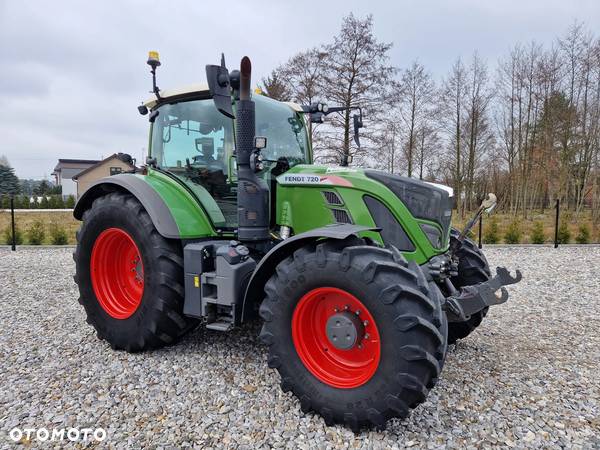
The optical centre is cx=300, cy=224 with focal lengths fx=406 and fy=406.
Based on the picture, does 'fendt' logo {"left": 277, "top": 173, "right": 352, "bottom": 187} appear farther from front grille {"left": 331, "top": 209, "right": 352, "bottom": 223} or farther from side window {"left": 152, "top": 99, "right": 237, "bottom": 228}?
side window {"left": 152, "top": 99, "right": 237, "bottom": 228}

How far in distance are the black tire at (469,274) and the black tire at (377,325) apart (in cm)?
119

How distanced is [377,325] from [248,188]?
1.58 meters

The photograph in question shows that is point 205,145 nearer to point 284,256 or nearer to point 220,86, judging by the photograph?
point 220,86

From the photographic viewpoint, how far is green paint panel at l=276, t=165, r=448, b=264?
3.16m

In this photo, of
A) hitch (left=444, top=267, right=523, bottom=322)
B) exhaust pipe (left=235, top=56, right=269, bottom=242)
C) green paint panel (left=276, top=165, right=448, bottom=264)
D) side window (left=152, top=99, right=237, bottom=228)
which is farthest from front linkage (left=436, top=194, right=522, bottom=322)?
side window (left=152, top=99, right=237, bottom=228)

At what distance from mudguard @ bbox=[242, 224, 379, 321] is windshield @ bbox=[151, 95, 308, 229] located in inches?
33.6

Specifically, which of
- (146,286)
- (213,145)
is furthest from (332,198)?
(146,286)

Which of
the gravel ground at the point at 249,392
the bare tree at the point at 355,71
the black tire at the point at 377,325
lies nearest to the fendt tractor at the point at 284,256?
the black tire at the point at 377,325

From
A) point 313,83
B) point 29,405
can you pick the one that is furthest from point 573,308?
point 313,83

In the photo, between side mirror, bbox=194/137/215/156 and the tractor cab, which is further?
side mirror, bbox=194/137/215/156

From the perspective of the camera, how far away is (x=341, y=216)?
3.28 meters

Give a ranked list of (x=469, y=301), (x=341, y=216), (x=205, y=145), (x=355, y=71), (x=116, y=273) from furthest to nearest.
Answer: (x=355, y=71) → (x=116, y=273) → (x=205, y=145) → (x=341, y=216) → (x=469, y=301)

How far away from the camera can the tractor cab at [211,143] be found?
3.81 m

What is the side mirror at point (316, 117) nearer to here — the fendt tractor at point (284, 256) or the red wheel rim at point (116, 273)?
the fendt tractor at point (284, 256)
